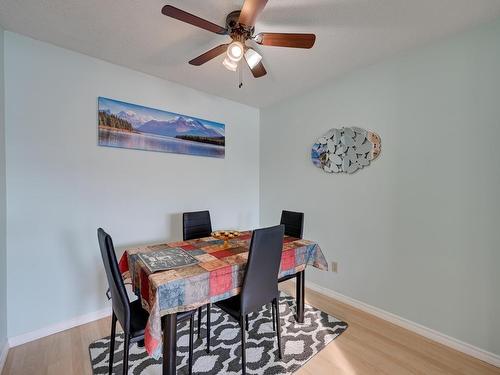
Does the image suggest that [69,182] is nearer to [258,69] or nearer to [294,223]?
[258,69]

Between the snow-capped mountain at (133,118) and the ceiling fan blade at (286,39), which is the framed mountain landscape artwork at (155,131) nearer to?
the snow-capped mountain at (133,118)

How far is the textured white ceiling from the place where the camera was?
5.27 ft

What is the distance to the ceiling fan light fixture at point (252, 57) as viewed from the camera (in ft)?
5.49

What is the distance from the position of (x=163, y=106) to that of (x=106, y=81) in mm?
585

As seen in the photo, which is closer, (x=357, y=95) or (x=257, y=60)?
(x=257, y=60)

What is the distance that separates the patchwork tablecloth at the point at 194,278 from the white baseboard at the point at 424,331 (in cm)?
97

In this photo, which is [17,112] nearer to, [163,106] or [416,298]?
[163,106]

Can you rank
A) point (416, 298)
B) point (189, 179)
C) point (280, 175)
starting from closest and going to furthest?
point (416, 298)
point (189, 179)
point (280, 175)

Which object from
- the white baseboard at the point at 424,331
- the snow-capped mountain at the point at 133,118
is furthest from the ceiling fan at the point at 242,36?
the white baseboard at the point at 424,331

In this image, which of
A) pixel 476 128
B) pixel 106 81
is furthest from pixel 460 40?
pixel 106 81

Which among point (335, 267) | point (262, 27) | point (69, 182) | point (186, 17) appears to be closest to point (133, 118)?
point (69, 182)

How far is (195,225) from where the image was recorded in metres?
2.47

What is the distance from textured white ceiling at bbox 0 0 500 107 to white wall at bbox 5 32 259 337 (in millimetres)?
249

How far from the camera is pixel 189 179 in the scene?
2926 millimetres
